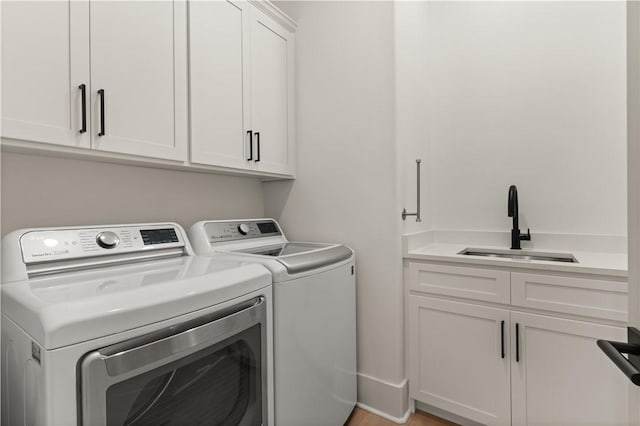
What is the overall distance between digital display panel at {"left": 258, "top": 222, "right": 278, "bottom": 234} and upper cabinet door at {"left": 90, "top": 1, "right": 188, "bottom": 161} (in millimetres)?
692

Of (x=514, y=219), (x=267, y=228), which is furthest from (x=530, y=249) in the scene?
(x=267, y=228)

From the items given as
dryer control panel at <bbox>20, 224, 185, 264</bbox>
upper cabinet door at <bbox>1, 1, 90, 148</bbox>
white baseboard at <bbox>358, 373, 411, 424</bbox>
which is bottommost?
white baseboard at <bbox>358, 373, 411, 424</bbox>

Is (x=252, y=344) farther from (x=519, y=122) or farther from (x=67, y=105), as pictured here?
(x=519, y=122)

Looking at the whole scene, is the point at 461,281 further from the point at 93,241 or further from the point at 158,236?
the point at 93,241

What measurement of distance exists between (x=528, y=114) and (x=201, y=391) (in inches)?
88.0

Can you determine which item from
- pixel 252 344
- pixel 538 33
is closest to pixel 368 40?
pixel 538 33

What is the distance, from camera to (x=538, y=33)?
6.29 ft

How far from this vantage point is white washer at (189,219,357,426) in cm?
123

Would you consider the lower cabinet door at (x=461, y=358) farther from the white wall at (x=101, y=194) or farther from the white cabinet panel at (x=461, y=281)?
the white wall at (x=101, y=194)

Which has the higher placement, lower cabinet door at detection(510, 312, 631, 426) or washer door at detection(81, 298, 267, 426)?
washer door at detection(81, 298, 267, 426)

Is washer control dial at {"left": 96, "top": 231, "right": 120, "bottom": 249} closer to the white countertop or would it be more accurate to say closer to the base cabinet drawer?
the white countertop

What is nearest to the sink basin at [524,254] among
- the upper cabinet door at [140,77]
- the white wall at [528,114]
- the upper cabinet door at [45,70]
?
the white wall at [528,114]

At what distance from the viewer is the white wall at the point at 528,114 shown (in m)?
1.75

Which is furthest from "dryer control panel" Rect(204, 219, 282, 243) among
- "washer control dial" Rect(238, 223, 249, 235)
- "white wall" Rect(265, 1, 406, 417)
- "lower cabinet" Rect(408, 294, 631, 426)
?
"lower cabinet" Rect(408, 294, 631, 426)
